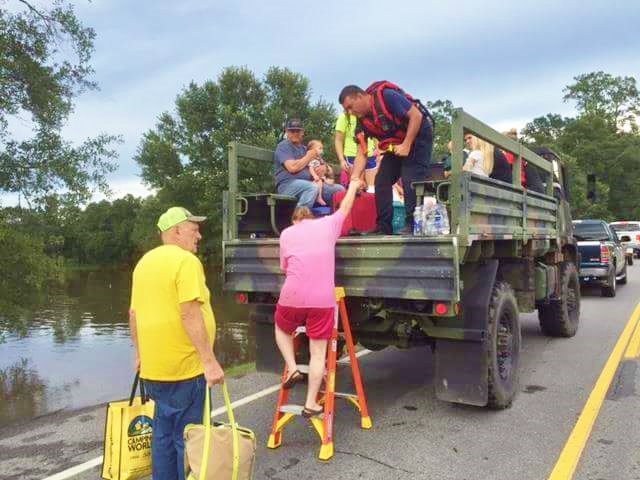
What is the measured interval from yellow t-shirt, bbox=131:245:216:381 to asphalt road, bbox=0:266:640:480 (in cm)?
119

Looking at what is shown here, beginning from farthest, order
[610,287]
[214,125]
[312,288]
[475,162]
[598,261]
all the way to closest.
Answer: [214,125]
[610,287]
[598,261]
[475,162]
[312,288]

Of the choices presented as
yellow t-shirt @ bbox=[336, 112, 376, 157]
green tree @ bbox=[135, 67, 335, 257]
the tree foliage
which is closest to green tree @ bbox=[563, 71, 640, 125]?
the tree foliage

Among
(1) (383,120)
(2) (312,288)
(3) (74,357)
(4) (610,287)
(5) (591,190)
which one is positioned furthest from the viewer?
(3) (74,357)

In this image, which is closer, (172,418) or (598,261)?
(172,418)

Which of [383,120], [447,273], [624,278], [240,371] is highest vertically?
[383,120]

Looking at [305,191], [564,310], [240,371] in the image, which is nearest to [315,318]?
[305,191]

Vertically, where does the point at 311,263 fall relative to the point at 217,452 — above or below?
above

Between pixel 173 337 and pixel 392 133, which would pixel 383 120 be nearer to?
pixel 392 133

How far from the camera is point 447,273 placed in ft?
12.9

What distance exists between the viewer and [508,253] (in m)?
5.24

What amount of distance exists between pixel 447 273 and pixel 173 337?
1.92 metres

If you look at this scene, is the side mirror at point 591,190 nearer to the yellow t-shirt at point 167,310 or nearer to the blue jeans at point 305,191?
the blue jeans at point 305,191

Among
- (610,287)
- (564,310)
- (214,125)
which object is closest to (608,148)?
(214,125)

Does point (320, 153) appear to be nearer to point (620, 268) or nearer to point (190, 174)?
point (620, 268)
